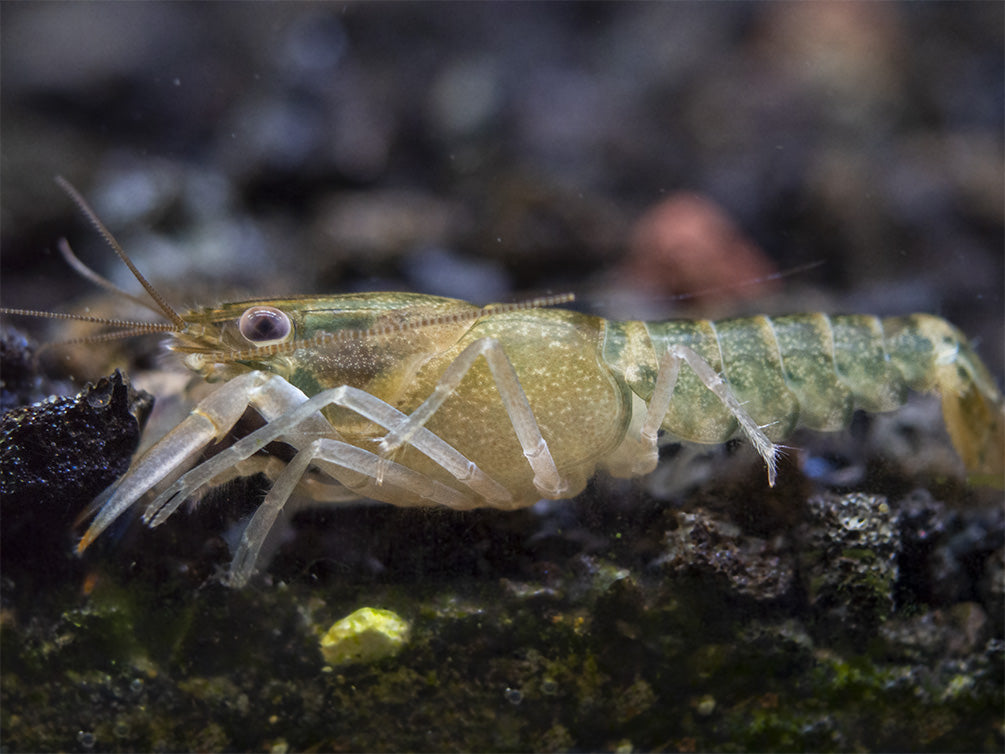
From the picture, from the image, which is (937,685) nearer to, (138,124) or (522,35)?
(522,35)

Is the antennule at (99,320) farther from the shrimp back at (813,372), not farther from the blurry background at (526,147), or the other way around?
the shrimp back at (813,372)

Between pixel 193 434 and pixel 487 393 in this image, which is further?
pixel 487 393

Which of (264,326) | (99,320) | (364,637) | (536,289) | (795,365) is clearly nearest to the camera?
(364,637)

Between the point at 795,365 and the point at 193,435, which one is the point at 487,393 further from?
the point at 795,365

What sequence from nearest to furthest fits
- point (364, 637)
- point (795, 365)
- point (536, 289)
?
point (364, 637) → point (795, 365) → point (536, 289)

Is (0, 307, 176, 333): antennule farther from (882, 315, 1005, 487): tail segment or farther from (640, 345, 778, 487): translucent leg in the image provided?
(882, 315, 1005, 487): tail segment

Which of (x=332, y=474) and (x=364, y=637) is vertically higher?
(x=332, y=474)

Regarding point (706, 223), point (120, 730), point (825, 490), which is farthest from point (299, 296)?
point (706, 223)

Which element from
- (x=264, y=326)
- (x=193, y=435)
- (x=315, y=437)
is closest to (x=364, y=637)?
(x=315, y=437)
